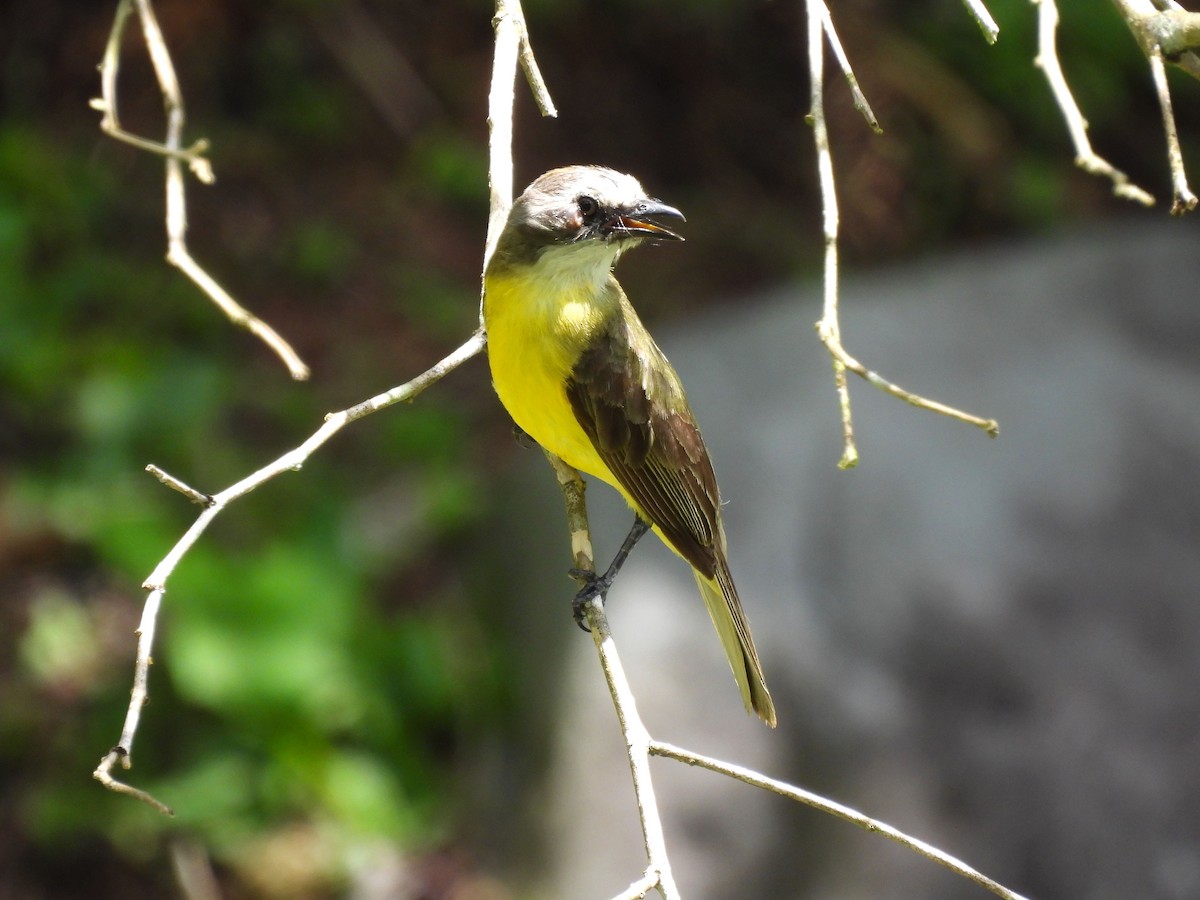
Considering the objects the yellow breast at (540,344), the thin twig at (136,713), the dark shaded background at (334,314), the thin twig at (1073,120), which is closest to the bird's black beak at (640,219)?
the yellow breast at (540,344)

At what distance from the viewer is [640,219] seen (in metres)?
3.34

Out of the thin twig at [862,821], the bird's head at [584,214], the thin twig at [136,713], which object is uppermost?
the bird's head at [584,214]

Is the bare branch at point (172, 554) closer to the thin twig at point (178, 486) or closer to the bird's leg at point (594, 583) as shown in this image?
the thin twig at point (178, 486)

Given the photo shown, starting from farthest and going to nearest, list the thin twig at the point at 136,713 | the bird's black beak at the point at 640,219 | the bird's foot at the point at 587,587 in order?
the bird's foot at the point at 587,587 < the bird's black beak at the point at 640,219 < the thin twig at the point at 136,713

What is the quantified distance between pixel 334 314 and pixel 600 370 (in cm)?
428

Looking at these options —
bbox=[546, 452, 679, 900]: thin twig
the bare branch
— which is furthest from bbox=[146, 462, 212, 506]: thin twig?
bbox=[546, 452, 679, 900]: thin twig

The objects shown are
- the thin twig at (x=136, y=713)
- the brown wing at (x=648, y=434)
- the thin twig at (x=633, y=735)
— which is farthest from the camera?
the brown wing at (x=648, y=434)

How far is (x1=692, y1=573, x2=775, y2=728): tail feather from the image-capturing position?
3.68m

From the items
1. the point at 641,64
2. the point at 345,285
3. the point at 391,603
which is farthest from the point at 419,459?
the point at 641,64

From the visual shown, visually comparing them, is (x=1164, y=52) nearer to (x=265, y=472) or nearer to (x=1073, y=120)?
(x=1073, y=120)

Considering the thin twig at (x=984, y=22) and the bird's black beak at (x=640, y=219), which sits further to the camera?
the bird's black beak at (x=640, y=219)

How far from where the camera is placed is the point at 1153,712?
17.3 ft

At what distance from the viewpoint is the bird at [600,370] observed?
132 inches

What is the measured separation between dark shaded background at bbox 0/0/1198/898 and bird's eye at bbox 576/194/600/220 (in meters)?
2.42
